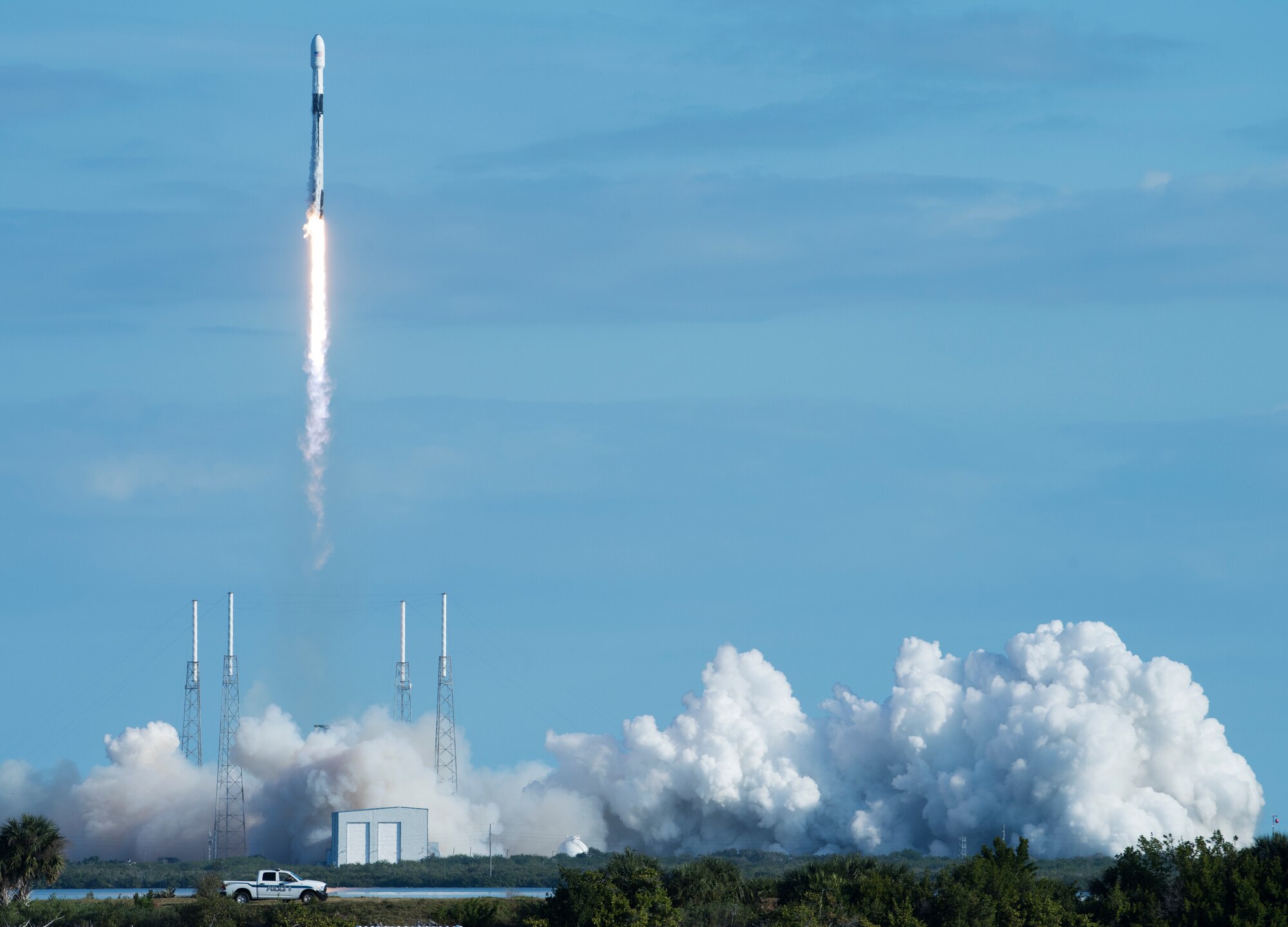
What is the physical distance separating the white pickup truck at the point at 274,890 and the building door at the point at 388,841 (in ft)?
130

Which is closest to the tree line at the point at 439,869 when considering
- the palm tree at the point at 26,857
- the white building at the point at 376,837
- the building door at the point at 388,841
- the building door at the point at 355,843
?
the white building at the point at 376,837

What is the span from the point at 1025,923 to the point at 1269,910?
7095 mm

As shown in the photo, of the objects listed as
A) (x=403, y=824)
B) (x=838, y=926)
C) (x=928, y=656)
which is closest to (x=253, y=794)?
(x=403, y=824)

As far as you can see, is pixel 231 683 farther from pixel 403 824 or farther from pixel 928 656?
pixel 928 656

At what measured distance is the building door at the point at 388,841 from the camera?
369 feet

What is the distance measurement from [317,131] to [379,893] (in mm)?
31022

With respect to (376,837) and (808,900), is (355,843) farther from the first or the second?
(808,900)

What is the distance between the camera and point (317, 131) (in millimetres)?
85438

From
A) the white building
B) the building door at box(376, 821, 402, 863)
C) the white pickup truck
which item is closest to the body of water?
the white pickup truck

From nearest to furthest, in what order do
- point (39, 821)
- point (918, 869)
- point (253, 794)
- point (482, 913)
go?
point (482, 913) → point (39, 821) → point (918, 869) → point (253, 794)

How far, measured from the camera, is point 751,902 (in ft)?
225

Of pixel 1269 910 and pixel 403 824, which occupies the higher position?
pixel 403 824

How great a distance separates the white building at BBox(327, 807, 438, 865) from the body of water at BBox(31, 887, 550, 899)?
12.1 metres

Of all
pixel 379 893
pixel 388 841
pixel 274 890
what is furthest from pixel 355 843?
pixel 274 890
